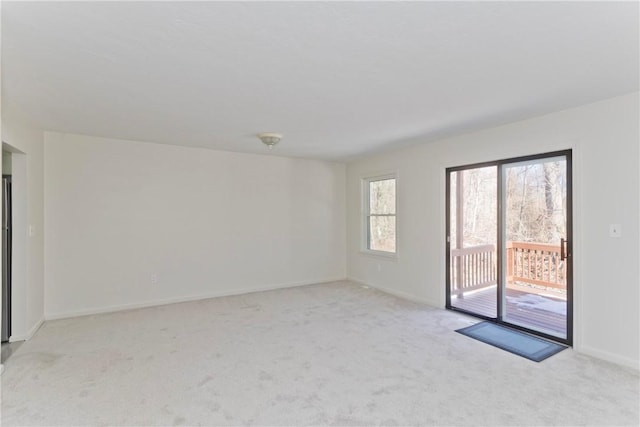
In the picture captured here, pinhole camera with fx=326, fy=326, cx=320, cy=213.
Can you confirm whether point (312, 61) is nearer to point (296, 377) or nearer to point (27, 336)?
point (296, 377)

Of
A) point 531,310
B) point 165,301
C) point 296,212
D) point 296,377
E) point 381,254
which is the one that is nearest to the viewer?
point 296,377

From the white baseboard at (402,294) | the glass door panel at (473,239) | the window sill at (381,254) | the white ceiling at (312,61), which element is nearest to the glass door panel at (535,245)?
the glass door panel at (473,239)

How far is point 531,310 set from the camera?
3.88 meters

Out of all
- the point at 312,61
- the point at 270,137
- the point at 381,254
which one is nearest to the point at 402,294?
the point at 381,254

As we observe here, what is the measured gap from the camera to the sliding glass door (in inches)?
131

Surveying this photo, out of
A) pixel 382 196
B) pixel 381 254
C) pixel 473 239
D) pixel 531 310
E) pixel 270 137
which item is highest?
pixel 270 137

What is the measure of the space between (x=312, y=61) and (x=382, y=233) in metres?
3.98

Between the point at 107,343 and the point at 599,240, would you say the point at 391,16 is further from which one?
the point at 107,343

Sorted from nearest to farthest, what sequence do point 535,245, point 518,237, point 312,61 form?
1. point 312,61
2. point 535,245
3. point 518,237

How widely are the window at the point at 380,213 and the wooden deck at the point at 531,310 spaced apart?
4.99 ft

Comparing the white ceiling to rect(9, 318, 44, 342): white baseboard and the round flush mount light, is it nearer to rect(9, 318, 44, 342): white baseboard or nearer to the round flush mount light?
the round flush mount light

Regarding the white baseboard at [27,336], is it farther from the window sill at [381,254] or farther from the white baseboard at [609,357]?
the white baseboard at [609,357]

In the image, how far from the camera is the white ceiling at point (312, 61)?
5.27 ft

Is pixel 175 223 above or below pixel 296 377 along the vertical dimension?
above
